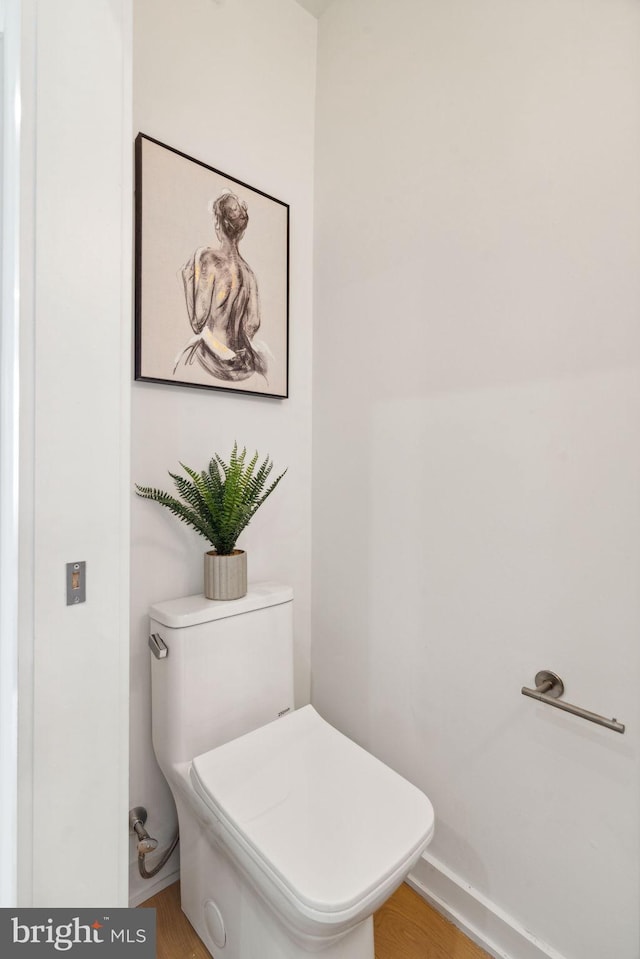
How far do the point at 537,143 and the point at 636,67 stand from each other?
19 cm

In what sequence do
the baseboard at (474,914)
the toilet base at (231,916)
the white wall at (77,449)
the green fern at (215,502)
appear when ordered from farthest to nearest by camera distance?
1. the green fern at (215,502)
2. the baseboard at (474,914)
3. the toilet base at (231,916)
4. the white wall at (77,449)

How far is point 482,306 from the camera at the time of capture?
1.14m

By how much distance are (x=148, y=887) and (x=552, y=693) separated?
1.17 m

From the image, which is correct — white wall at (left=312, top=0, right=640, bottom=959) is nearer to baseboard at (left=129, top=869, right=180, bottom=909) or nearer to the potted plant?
the potted plant

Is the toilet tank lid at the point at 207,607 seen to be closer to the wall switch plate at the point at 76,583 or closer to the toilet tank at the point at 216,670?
the toilet tank at the point at 216,670

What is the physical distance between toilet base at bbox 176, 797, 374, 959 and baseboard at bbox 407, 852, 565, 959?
32cm

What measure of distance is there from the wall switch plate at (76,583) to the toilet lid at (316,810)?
48 cm

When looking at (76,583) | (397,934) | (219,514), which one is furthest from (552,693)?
(76,583)

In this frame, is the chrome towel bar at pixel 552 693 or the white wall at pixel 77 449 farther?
the chrome towel bar at pixel 552 693

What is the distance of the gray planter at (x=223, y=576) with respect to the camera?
3.99 ft

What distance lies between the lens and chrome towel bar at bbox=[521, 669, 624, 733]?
3.05ft

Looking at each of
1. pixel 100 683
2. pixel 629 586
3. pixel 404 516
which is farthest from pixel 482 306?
pixel 100 683

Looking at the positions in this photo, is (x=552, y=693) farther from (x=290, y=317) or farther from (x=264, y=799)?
(x=290, y=317)

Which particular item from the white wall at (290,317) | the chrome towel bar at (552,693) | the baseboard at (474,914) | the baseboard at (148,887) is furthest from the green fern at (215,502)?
the baseboard at (474,914)
